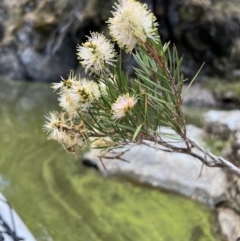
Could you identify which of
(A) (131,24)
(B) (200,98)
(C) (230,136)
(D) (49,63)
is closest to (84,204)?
(C) (230,136)

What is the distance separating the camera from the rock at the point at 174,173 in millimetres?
2242

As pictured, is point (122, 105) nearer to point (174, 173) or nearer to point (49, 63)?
point (174, 173)

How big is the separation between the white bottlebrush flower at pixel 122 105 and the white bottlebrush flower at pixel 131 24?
112 millimetres

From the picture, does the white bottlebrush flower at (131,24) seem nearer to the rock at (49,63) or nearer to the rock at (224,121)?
the rock at (224,121)

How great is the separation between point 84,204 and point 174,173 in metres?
0.59

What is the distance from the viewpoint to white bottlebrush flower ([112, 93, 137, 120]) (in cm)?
89

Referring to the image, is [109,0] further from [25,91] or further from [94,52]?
[94,52]

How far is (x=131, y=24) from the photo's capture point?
803 mm

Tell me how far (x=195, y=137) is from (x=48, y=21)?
4.68m

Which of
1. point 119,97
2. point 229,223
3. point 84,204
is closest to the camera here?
point 119,97

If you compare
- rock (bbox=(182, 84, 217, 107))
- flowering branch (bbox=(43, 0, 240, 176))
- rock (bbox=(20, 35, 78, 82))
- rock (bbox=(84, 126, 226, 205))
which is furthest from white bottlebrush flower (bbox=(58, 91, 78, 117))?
rock (bbox=(20, 35, 78, 82))

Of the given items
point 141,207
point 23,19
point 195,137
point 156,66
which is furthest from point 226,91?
point 156,66

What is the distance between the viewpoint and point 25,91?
5.59 meters

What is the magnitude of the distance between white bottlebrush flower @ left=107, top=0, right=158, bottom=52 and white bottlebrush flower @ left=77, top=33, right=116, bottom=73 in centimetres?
10
